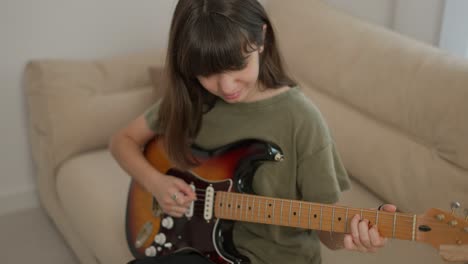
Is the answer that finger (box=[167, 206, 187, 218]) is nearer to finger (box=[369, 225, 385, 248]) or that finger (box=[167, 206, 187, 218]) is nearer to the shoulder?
the shoulder

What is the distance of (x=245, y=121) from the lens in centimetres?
142

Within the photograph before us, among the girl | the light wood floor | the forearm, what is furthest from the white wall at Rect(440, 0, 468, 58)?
the light wood floor

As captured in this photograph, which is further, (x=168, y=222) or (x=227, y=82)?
(x=168, y=222)

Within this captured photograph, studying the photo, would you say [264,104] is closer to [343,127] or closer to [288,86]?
[288,86]

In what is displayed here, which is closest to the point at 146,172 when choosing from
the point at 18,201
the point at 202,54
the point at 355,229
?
the point at 202,54

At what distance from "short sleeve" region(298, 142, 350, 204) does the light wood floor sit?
114 centimetres

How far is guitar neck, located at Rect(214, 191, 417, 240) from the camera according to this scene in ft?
3.84

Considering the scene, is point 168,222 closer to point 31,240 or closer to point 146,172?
point 146,172

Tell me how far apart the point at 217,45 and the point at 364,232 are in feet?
1.40

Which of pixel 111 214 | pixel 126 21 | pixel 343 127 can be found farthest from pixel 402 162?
pixel 126 21

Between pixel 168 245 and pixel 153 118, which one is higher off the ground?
pixel 153 118

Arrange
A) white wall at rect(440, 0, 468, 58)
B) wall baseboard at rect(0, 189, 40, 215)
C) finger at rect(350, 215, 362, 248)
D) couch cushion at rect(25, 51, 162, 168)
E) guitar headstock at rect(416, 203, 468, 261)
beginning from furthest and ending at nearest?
wall baseboard at rect(0, 189, 40, 215) → couch cushion at rect(25, 51, 162, 168) → white wall at rect(440, 0, 468, 58) → finger at rect(350, 215, 362, 248) → guitar headstock at rect(416, 203, 468, 261)

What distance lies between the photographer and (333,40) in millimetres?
2078

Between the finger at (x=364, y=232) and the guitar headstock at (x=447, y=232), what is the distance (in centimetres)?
10
